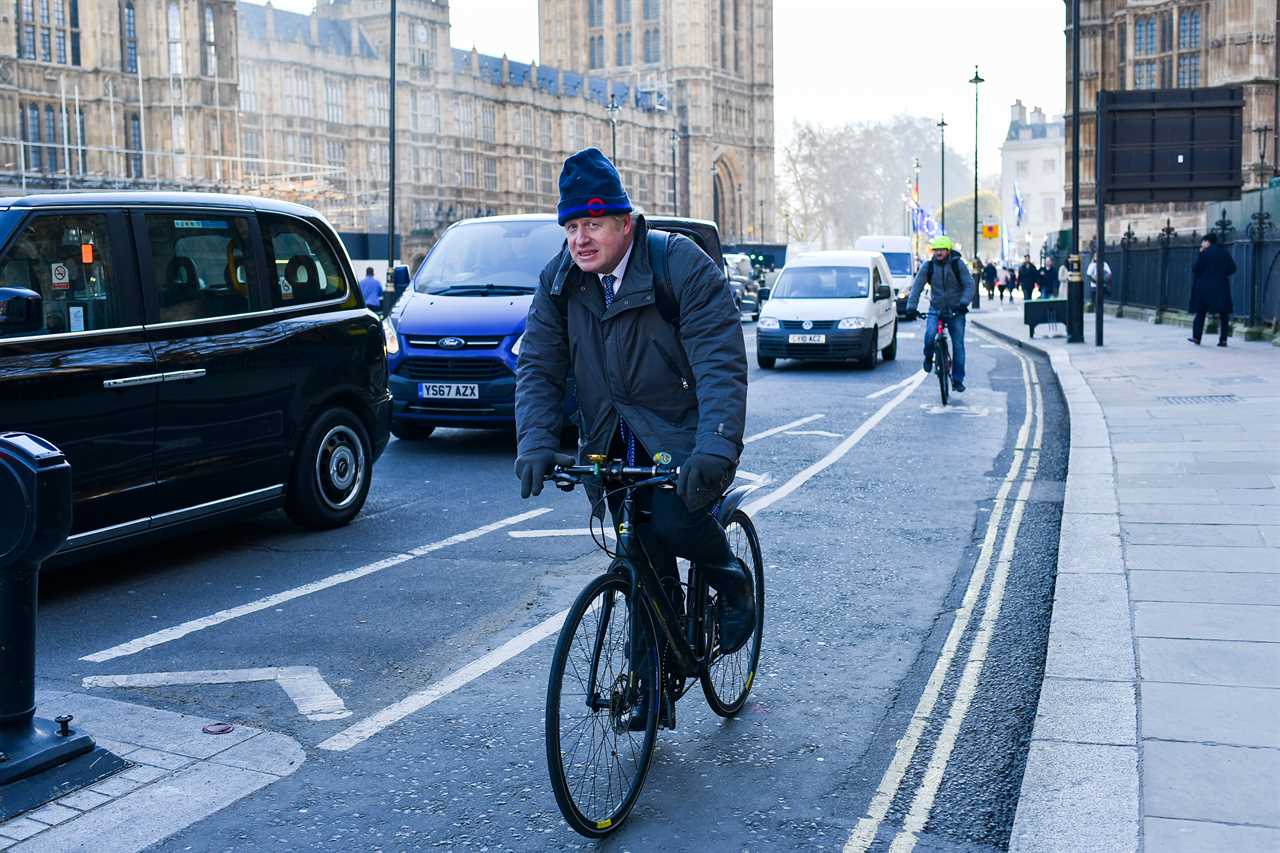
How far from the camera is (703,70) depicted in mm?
116312

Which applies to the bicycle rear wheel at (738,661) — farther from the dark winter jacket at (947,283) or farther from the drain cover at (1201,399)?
the dark winter jacket at (947,283)

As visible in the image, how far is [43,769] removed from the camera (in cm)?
414

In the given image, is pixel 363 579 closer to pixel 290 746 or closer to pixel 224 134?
pixel 290 746

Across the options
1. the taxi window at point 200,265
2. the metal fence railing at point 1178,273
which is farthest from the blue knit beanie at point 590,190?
the metal fence railing at point 1178,273

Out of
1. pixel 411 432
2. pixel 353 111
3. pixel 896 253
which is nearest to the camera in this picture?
pixel 411 432

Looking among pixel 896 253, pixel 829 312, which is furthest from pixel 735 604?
pixel 896 253

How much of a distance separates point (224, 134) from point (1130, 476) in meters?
46.2

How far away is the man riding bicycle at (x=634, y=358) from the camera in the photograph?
3.79m

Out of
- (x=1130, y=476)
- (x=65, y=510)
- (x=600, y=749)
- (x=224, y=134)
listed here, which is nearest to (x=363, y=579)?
(x=65, y=510)

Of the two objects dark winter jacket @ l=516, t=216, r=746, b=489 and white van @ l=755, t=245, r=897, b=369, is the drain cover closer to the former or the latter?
white van @ l=755, t=245, r=897, b=369

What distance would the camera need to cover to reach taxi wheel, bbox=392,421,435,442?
12203 mm

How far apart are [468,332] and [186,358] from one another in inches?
174

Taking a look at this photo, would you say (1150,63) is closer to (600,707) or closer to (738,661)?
(738,661)

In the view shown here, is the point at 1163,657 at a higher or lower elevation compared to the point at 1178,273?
lower
